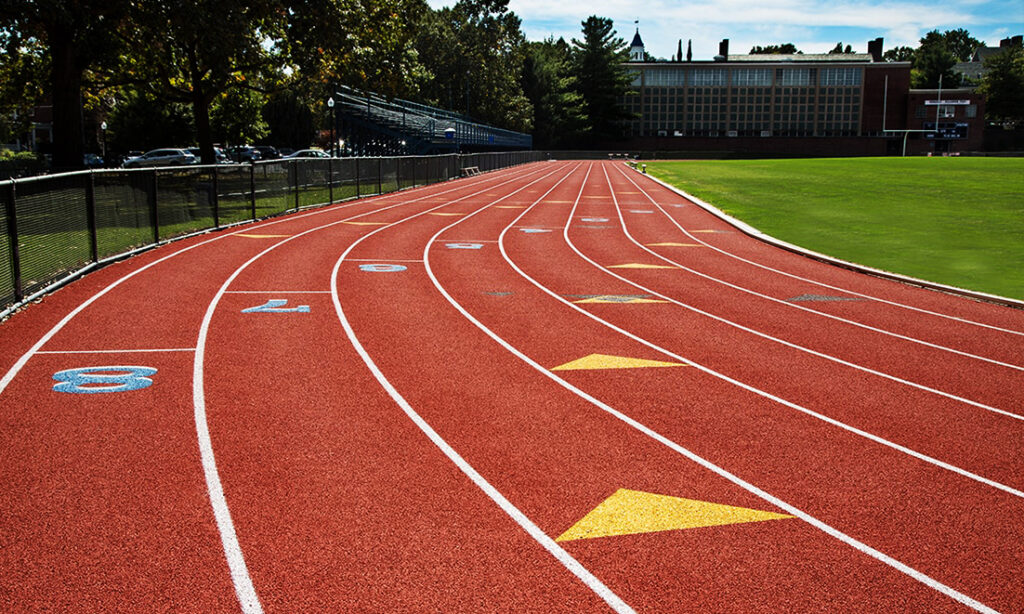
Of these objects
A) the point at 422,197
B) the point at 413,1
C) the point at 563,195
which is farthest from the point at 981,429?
the point at 413,1

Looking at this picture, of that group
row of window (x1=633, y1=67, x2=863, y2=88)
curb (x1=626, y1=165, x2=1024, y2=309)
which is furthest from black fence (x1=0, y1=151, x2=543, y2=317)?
row of window (x1=633, y1=67, x2=863, y2=88)

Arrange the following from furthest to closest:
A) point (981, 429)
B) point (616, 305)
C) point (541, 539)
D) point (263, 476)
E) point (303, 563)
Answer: point (616, 305) → point (981, 429) → point (263, 476) → point (541, 539) → point (303, 563)

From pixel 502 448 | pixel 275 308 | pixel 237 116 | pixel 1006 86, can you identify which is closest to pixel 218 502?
pixel 502 448

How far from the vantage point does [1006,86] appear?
394 feet

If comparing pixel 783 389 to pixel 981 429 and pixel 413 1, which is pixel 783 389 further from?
pixel 413 1

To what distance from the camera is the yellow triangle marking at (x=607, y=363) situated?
9008mm


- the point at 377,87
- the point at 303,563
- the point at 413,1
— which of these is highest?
the point at 413,1

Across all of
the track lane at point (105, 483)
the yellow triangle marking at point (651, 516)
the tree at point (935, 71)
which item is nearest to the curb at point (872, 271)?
the yellow triangle marking at point (651, 516)

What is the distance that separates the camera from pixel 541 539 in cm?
511

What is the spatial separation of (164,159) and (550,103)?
82855 mm

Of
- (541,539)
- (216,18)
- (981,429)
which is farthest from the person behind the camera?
(216,18)

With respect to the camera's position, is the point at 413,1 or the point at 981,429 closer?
the point at 981,429

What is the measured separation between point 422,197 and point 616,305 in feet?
73.1

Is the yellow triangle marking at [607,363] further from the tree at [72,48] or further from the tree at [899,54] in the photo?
the tree at [899,54]
